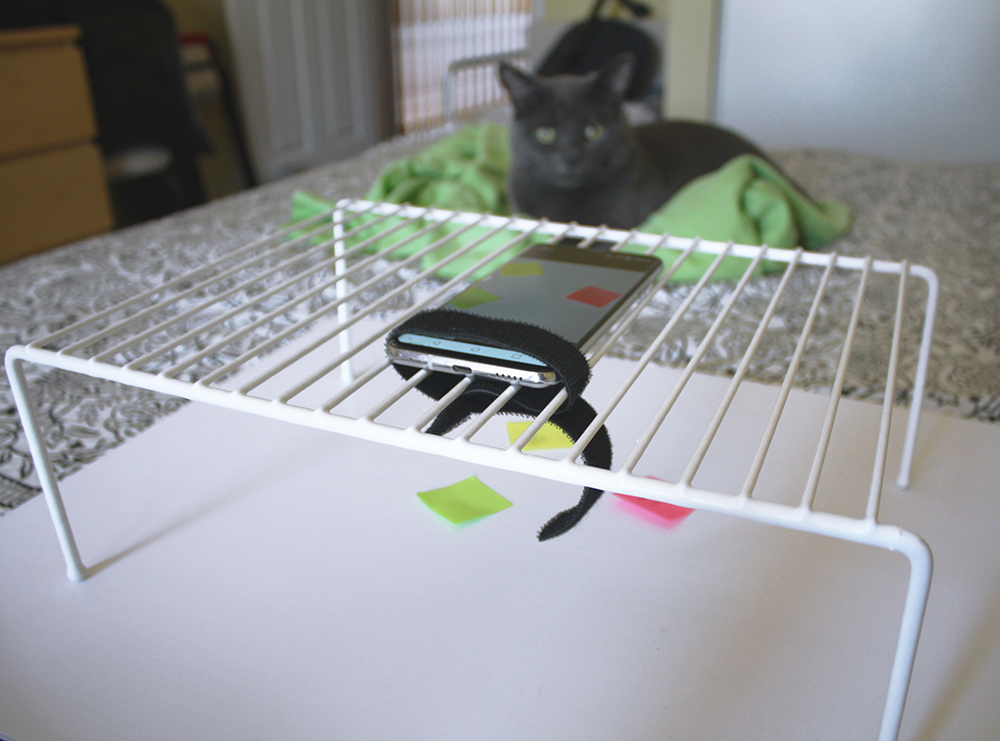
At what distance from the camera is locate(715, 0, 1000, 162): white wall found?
2.00 meters

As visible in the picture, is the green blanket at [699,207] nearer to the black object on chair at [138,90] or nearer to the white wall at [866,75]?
the white wall at [866,75]

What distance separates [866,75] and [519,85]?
128cm

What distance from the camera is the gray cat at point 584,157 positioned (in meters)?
1.33

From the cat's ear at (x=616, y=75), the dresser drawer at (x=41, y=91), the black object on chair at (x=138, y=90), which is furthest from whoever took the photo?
the black object on chair at (x=138, y=90)

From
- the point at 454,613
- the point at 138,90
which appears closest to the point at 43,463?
the point at 454,613

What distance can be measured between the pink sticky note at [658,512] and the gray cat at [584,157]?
0.72 metres

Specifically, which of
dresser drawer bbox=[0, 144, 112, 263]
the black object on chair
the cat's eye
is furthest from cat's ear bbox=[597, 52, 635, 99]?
dresser drawer bbox=[0, 144, 112, 263]

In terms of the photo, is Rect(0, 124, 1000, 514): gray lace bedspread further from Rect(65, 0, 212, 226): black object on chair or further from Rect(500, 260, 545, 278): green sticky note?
Rect(65, 0, 212, 226): black object on chair

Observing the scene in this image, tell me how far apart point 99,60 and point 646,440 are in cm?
266

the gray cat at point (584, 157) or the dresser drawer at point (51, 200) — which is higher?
the gray cat at point (584, 157)

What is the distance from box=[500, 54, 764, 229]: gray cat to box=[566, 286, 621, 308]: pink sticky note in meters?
0.69

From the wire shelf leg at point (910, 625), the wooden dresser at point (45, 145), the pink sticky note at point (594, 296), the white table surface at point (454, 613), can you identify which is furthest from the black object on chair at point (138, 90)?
the wire shelf leg at point (910, 625)

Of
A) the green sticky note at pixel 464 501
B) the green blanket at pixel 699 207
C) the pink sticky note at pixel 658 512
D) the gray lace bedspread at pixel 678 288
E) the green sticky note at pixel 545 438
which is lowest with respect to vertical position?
the pink sticky note at pixel 658 512

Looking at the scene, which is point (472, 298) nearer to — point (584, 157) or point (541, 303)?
point (541, 303)
